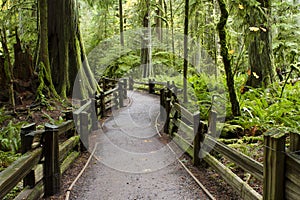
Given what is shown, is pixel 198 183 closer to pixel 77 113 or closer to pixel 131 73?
pixel 77 113

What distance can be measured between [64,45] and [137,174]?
23.4ft

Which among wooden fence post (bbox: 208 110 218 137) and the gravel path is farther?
wooden fence post (bbox: 208 110 218 137)

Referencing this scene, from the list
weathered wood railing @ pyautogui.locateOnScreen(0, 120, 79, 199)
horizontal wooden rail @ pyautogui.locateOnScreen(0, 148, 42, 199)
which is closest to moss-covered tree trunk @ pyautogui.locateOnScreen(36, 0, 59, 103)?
weathered wood railing @ pyautogui.locateOnScreen(0, 120, 79, 199)

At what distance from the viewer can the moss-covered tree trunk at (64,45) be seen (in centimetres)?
1086

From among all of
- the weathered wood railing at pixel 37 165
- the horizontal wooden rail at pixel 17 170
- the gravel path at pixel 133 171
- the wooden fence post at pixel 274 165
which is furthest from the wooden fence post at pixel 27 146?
the wooden fence post at pixel 274 165

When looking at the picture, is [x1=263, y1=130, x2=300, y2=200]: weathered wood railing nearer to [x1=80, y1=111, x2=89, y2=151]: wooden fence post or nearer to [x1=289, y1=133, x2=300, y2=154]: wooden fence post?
[x1=289, y1=133, x2=300, y2=154]: wooden fence post

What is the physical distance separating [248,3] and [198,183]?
14.3 feet

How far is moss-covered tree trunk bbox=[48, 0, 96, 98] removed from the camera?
10859mm

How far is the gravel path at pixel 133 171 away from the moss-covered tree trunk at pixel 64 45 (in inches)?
110

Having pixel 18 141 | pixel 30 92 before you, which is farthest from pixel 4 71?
pixel 18 141

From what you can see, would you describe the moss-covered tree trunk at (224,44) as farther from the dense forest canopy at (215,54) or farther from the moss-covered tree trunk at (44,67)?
the moss-covered tree trunk at (44,67)

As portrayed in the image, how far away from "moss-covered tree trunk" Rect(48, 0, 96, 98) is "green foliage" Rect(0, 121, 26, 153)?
3.62 metres

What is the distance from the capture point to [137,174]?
5.50 metres

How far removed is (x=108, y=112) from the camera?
1218 centimetres
